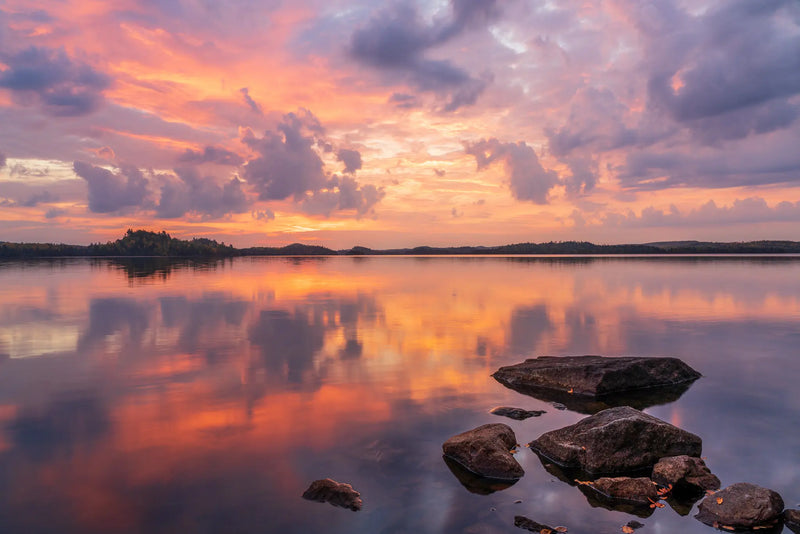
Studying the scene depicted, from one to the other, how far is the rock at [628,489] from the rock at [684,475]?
1.79ft

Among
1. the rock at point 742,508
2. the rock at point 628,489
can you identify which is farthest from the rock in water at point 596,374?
the rock at point 742,508

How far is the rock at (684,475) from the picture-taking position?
1112 centimetres

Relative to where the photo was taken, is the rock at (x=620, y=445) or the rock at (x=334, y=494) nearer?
the rock at (x=334, y=494)

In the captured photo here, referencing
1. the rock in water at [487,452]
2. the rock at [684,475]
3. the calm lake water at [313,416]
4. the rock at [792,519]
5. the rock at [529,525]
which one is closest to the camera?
the rock at [792,519]

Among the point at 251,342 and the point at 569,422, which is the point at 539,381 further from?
the point at 251,342

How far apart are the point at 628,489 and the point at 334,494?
6684mm

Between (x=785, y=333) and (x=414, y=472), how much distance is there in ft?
117

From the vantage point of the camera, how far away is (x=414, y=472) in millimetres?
12172

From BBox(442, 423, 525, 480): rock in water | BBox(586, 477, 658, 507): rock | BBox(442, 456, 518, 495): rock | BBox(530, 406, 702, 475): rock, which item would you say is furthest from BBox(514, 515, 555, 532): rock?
BBox(530, 406, 702, 475): rock

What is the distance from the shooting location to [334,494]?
1085 cm

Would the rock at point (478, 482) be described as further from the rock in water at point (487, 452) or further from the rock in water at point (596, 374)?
the rock in water at point (596, 374)

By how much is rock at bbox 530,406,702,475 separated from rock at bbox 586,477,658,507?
2.94ft

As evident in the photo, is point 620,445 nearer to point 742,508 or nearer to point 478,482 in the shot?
point 742,508

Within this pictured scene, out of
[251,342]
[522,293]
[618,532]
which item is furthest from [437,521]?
[522,293]
